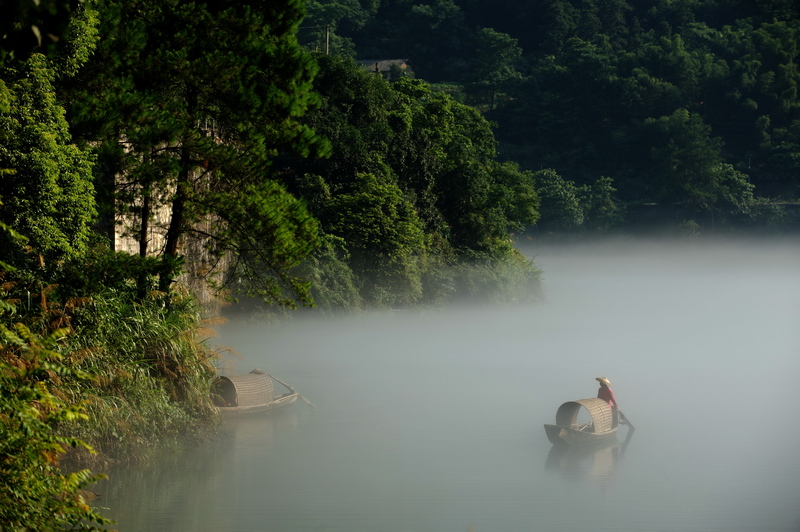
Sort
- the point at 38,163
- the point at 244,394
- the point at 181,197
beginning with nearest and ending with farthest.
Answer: the point at 38,163, the point at 181,197, the point at 244,394

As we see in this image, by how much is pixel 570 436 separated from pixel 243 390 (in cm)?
483

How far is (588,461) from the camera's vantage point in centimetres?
1352

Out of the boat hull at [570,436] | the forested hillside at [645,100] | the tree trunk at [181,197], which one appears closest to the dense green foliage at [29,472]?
the tree trunk at [181,197]

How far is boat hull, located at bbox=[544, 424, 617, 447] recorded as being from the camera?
533 inches

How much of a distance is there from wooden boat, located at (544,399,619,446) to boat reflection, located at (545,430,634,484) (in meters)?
0.11

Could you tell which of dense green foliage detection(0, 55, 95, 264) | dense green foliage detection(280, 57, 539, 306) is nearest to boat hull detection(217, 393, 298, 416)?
dense green foliage detection(0, 55, 95, 264)

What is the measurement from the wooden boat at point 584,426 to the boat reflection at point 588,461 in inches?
4.1

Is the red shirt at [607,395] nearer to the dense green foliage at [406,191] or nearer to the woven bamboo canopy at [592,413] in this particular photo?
the woven bamboo canopy at [592,413]

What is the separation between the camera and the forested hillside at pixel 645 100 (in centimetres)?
5797

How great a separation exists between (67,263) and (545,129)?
179 ft

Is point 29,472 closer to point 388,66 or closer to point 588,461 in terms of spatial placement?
point 588,461

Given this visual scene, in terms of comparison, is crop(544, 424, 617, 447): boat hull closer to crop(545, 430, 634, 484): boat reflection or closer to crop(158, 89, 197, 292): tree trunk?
crop(545, 430, 634, 484): boat reflection

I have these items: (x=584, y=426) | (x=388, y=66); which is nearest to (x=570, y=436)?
(x=584, y=426)

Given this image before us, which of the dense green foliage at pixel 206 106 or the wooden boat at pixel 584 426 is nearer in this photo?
the dense green foliage at pixel 206 106
